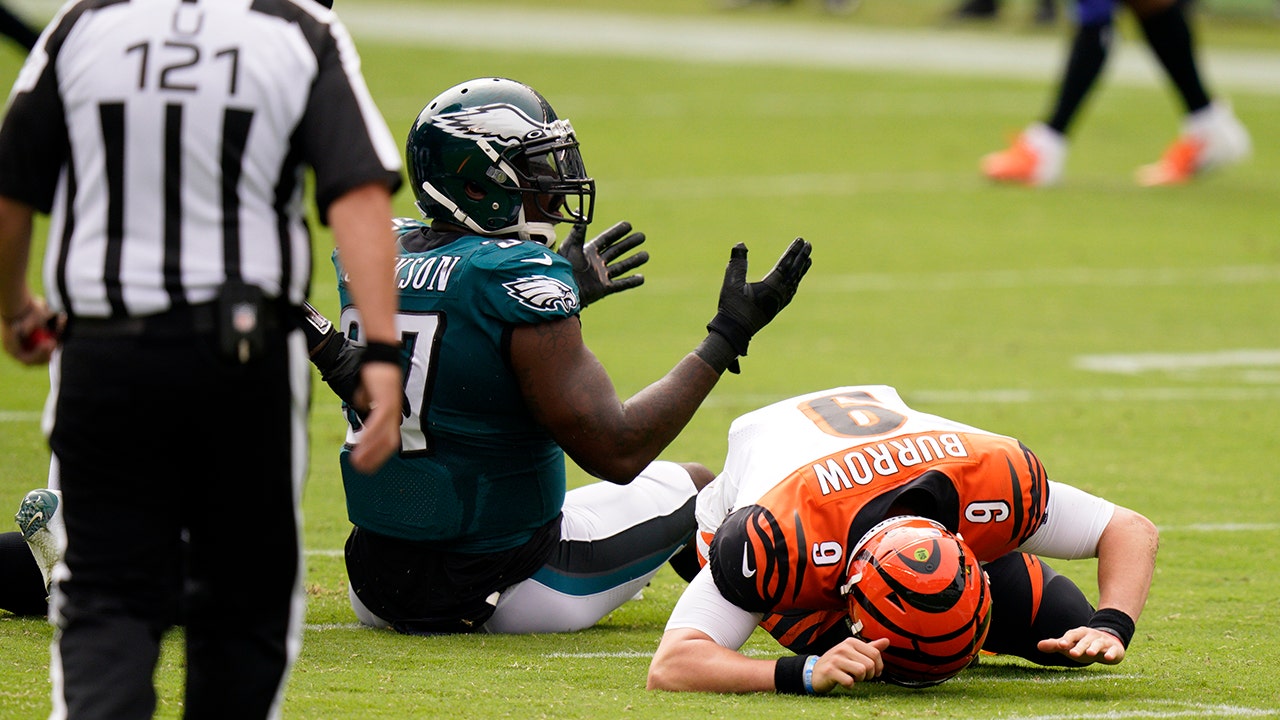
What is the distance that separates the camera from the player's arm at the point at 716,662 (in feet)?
12.5

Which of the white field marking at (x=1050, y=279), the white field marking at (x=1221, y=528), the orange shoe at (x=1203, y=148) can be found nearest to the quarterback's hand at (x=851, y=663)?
the white field marking at (x=1221, y=528)

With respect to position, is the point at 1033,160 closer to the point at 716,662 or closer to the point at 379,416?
the point at 716,662

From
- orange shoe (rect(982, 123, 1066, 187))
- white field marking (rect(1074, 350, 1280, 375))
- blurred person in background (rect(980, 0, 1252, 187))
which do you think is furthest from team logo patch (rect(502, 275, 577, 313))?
orange shoe (rect(982, 123, 1066, 187))

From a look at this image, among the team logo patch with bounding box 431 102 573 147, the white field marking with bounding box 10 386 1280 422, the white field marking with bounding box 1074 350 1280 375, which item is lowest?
the white field marking with bounding box 1074 350 1280 375

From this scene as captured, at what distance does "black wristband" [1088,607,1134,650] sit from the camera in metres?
3.86

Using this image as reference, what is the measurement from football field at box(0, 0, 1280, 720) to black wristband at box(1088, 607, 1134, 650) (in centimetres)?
14

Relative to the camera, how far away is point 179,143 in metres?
2.69

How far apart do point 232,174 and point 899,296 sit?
7.97 m

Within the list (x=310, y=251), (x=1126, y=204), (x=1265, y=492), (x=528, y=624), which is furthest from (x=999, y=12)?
(x=310, y=251)

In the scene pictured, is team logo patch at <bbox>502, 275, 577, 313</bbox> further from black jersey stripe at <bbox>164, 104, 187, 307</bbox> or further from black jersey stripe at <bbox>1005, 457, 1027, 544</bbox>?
black jersey stripe at <bbox>164, 104, 187, 307</bbox>

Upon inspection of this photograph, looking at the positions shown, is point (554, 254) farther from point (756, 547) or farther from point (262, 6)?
point (262, 6)

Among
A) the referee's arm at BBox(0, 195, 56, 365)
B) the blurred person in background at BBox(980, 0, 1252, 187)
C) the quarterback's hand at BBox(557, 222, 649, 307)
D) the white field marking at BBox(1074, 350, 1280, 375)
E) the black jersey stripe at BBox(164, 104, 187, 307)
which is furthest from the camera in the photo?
the blurred person in background at BBox(980, 0, 1252, 187)

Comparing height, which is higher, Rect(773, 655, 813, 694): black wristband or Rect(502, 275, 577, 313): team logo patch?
Rect(502, 275, 577, 313): team logo patch

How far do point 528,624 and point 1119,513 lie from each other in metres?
1.46
